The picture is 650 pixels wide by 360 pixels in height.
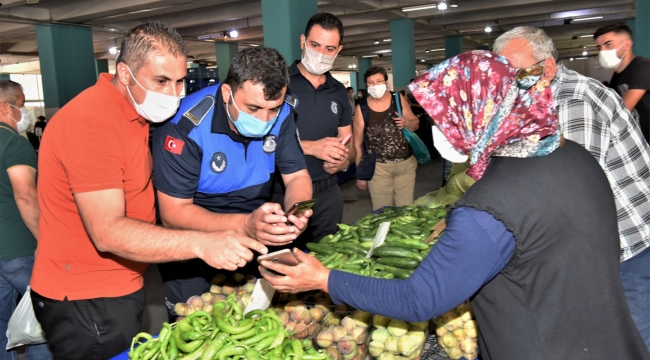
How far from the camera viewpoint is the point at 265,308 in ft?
6.88

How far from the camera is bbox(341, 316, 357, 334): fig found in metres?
2.12

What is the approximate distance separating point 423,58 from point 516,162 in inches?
1427

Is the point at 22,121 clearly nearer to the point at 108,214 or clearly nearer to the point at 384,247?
the point at 108,214

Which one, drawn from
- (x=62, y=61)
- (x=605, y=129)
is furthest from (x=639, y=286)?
(x=62, y=61)

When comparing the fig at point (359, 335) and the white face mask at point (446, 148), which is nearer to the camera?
the white face mask at point (446, 148)

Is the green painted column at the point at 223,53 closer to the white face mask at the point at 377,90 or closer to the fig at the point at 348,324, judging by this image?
the white face mask at the point at 377,90

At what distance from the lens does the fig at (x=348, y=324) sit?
2117 mm

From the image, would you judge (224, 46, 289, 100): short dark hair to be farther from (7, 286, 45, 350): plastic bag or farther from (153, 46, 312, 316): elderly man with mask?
(7, 286, 45, 350): plastic bag

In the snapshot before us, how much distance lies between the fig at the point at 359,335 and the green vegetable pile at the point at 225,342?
284 millimetres

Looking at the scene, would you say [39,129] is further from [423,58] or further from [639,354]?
[423,58]

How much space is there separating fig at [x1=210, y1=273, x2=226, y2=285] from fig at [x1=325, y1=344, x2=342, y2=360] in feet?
2.73

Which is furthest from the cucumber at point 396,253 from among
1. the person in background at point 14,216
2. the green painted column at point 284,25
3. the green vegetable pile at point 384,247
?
the green painted column at point 284,25

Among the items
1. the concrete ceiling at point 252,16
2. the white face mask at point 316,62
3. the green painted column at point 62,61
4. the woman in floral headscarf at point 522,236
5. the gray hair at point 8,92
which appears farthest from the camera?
the green painted column at point 62,61

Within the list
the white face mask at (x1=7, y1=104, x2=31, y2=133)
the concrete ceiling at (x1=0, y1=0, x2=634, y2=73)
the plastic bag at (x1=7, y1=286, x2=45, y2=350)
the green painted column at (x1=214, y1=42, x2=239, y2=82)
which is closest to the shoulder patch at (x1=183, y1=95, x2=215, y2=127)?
the plastic bag at (x1=7, y1=286, x2=45, y2=350)
